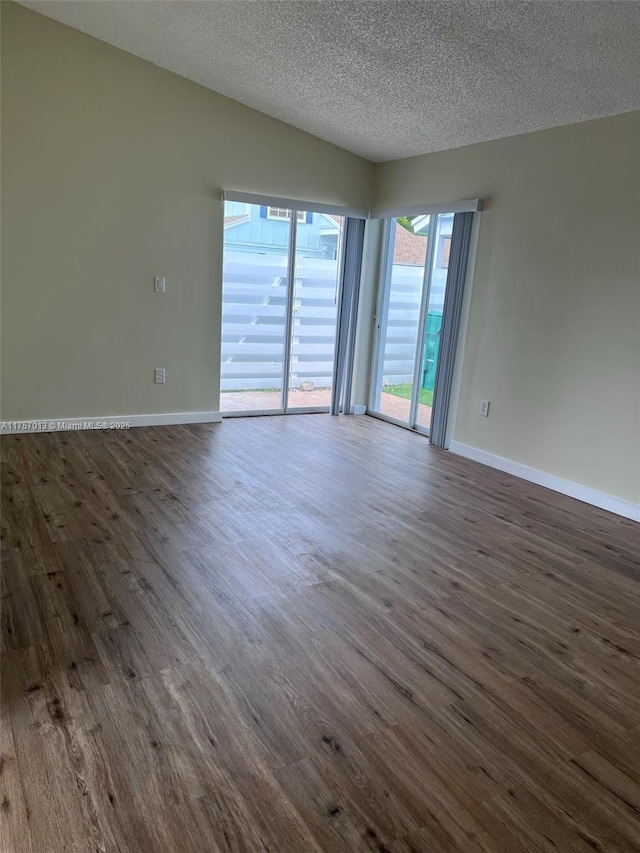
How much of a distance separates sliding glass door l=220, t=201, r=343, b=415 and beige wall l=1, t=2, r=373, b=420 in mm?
209

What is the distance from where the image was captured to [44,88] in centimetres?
406

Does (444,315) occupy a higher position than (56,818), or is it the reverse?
(444,315)

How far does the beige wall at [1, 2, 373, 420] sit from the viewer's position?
411cm

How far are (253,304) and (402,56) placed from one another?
2.47 metres

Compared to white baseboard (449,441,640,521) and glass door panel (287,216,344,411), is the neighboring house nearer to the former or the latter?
glass door panel (287,216,344,411)

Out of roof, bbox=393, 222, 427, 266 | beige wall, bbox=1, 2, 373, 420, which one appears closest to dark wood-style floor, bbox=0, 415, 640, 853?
beige wall, bbox=1, 2, 373, 420

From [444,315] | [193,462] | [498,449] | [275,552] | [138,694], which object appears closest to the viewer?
[138,694]

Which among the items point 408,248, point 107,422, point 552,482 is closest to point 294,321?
point 408,248

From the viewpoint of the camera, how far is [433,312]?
521 centimetres

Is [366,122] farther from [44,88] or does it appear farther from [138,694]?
[138,694]

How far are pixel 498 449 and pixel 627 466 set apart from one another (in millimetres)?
1033

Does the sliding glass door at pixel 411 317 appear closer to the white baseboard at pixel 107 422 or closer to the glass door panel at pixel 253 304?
the glass door panel at pixel 253 304

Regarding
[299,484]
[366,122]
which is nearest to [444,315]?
[366,122]

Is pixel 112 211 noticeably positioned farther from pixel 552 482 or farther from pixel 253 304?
pixel 552 482
